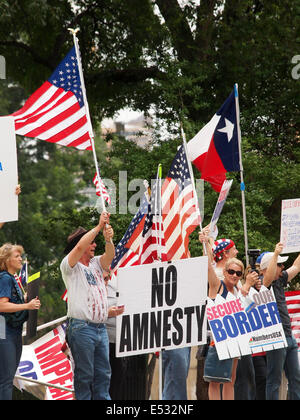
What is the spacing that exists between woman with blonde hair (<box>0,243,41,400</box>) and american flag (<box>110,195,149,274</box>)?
1356 millimetres

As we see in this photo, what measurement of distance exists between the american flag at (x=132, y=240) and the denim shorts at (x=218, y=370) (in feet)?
4.01

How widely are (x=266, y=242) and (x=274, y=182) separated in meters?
1.28

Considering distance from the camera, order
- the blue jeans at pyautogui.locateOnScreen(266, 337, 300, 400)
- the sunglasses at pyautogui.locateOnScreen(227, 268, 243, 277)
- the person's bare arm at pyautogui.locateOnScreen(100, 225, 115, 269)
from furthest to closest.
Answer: the blue jeans at pyautogui.locateOnScreen(266, 337, 300, 400) < the sunglasses at pyautogui.locateOnScreen(227, 268, 243, 277) < the person's bare arm at pyautogui.locateOnScreen(100, 225, 115, 269)

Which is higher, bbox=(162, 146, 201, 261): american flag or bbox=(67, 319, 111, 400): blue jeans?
bbox=(162, 146, 201, 261): american flag

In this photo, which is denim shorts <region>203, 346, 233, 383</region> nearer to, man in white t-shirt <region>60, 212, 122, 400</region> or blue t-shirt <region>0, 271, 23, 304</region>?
man in white t-shirt <region>60, 212, 122, 400</region>

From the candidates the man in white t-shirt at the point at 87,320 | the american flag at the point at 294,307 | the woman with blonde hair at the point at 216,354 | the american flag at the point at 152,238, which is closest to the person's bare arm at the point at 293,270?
the american flag at the point at 294,307

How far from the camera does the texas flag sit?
9820mm

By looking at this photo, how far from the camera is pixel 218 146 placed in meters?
9.87

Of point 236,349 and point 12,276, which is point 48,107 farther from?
point 236,349

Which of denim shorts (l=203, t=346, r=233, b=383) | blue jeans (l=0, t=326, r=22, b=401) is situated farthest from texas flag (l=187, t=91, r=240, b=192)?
blue jeans (l=0, t=326, r=22, b=401)

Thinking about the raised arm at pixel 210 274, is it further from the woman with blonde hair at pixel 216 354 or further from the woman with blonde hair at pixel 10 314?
the woman with blonde hair at pixel 10 314

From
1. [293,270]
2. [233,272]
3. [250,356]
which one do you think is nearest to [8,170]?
[233,272]

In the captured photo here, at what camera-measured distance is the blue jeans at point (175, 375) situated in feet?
27.7

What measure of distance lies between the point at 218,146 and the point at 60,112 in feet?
6.45
